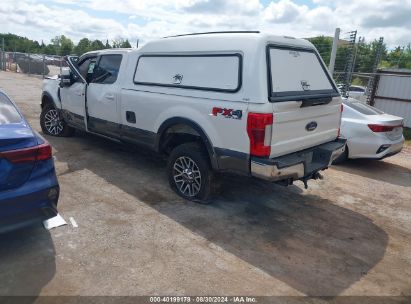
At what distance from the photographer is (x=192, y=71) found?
468 centimetres

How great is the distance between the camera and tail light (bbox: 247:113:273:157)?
382cm

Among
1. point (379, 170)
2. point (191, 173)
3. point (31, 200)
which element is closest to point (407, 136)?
point (379, 170)

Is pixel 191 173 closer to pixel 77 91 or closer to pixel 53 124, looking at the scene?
pixel 77 91

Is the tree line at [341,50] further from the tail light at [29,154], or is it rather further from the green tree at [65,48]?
the tail light at [29,154]

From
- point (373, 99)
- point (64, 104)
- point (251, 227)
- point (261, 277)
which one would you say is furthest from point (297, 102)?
point (373, 99)

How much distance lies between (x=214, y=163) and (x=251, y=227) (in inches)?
36.4

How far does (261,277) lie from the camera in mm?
3346

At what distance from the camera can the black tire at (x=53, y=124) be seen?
25.2 feet

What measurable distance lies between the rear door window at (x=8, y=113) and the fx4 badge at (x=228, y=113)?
2.14m

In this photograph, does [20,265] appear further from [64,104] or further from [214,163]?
[64,104]

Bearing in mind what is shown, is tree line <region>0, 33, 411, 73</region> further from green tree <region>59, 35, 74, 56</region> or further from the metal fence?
the metal fence

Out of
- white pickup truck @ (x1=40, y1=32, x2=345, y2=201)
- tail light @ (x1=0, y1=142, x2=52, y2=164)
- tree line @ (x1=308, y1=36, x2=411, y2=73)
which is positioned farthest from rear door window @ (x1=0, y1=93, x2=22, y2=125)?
tree line @ (x1=308, y1=36, x2=411, y2=73)

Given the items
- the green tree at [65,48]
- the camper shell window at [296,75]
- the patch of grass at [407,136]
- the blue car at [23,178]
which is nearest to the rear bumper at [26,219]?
the blue car at [23,178]

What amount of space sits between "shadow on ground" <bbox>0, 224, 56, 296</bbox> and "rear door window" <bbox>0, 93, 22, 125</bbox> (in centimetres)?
123
